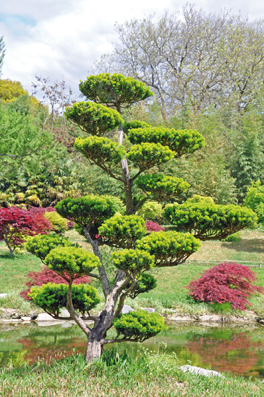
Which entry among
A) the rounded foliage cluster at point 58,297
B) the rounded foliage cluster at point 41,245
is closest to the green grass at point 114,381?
the rounded foliage cluster at point 58,297

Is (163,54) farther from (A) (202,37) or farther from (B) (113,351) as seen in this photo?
(B) (113,351)

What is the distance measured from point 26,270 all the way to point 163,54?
1834cm

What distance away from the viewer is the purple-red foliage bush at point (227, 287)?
1014 centimetres

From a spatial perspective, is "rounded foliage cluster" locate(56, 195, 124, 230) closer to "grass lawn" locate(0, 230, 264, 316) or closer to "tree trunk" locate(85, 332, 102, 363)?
"tree trunk" locate(85, 332, 102, 363)

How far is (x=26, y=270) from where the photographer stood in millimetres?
11352

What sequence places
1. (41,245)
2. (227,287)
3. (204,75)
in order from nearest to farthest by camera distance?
(41,245), (227,287), (204,75)

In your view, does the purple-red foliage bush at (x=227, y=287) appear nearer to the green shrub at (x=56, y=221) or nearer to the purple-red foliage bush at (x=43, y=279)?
the purple-red foliage bush at (x=43, y=279)

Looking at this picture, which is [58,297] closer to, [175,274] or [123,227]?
[123,227]

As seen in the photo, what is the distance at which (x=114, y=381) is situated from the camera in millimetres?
4230

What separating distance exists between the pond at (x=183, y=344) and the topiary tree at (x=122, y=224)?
1.11 meters

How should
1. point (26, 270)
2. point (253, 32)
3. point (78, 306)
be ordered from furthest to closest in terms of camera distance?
point (253, 32)
point (26, 270)
point (78, 306)

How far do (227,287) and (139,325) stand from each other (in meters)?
6.38

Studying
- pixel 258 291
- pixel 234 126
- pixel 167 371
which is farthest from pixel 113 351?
pixel 234 126

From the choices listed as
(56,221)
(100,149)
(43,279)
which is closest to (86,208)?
(100,149)
